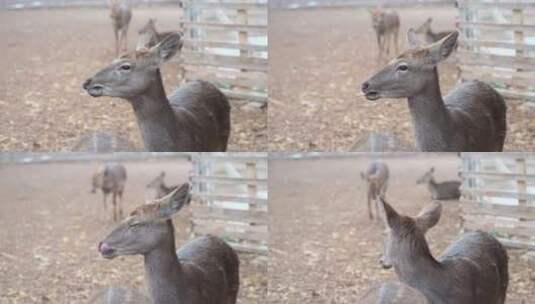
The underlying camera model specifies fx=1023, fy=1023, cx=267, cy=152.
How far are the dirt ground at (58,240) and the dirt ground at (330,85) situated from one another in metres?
0.47

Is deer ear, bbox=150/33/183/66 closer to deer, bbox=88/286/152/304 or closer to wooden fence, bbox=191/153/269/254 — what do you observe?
wooden fence, bbox=191/153/269/254

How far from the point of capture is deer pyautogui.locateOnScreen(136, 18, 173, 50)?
3.89 m

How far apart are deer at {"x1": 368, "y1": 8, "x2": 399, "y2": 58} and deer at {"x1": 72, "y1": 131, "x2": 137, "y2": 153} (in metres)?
1.04

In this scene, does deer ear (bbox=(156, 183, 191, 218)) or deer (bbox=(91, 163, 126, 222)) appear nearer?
deer ear (bbox=(156, 183, 191, 218))

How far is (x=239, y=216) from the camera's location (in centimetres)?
409

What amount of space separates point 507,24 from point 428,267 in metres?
1.00

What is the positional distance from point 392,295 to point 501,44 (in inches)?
42.1

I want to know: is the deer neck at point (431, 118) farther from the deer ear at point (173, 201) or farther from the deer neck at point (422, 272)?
the deer ear at point (173, 201)

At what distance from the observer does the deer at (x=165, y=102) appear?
3.77 metres

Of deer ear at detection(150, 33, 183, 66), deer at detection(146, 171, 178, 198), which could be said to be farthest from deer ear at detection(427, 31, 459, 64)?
deer at detection(146, 171, 178, 198)

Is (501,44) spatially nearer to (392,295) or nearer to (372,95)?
(372,95)

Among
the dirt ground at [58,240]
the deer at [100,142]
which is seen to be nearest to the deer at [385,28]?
the dirt ground at [58,240]

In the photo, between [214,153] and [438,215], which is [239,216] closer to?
[214,153]

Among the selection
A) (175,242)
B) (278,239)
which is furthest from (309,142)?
(175,242)
